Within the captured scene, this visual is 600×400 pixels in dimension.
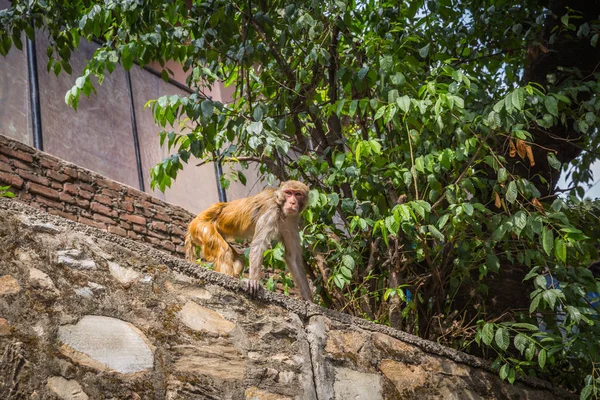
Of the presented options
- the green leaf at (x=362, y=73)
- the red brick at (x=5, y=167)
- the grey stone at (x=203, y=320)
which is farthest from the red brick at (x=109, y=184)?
the grey stone at (x=203, y=320)

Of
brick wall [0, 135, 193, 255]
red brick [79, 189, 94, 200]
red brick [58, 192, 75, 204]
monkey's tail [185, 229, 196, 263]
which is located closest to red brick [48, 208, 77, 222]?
brick wall [0, 135, 193, 255]

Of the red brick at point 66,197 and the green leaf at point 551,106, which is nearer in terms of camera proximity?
the green leaf at point 551,106

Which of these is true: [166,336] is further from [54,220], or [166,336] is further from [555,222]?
[555,222]

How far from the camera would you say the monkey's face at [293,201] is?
211 inches

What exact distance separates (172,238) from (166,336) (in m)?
4.31

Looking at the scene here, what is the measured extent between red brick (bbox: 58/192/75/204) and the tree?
1.22 m

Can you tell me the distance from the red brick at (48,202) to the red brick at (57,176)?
0.69 feet

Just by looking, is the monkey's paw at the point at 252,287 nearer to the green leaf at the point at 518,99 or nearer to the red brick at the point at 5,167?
the green leaf at the point at 518,99

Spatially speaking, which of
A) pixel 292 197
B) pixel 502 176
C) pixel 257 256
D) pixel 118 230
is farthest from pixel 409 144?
pixel 118 230

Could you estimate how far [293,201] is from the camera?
535cm

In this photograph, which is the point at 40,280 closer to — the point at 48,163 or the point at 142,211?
the point at 48,163

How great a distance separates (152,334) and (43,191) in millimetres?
3583

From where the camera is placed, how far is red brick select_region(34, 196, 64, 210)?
6.49m

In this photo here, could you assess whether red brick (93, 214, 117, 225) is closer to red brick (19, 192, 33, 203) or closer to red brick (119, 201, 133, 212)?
red brick (119, 201, 133, 212)
